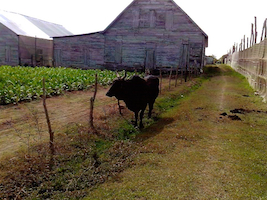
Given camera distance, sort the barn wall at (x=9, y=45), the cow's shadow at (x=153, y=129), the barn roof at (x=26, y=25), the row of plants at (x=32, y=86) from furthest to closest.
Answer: the barn roof at (x=26, y=25) < the barn wall at (x=9, y=45) < the row of plants at (x=32, y=86) < the cow's shadow at (x=153, y=129)

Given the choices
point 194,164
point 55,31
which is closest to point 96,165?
point 194,164

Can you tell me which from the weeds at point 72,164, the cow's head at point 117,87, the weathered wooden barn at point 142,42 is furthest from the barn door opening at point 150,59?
the weeds at point 72,164

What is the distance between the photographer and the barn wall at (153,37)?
84.8ft

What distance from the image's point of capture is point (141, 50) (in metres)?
27.3

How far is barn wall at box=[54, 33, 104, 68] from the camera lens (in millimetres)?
28375

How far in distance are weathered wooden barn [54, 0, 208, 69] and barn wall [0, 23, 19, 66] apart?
14.6 ft

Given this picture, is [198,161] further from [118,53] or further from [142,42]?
[118,53]

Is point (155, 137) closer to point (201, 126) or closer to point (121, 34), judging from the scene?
point (201, 126)

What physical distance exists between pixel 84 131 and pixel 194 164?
334cm

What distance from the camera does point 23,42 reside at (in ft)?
96.0

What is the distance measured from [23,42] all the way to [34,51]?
2032 mm

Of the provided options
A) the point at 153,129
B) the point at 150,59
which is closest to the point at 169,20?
the point at 150,59

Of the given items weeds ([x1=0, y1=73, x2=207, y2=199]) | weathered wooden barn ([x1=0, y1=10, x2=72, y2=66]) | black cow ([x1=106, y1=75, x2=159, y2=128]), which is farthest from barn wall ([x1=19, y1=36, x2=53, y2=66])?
weeds ([x1=0, y1=73, x2=207, y2=199])

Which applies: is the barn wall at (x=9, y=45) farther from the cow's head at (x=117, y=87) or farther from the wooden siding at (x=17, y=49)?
the cow's head at (x=117, y=87)
